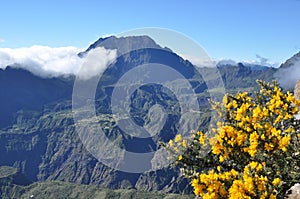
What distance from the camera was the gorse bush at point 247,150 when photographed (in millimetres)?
7832

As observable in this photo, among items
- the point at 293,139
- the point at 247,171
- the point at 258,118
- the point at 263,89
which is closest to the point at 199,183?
the point at 247,171

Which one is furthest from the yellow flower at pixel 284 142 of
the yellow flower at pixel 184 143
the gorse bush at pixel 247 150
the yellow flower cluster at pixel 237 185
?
the yellow flower at pixel 184 143

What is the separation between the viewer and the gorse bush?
7832 millimetres

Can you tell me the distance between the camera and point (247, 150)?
8938 millimetres

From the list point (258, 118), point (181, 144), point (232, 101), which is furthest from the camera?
point (232, 101)

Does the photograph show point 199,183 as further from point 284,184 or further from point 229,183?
A: point 284,184

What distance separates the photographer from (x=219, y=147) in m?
9.14

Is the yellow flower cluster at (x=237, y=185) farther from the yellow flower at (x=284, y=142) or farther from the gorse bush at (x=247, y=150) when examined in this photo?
the yellow flower at (x=284, y=142)

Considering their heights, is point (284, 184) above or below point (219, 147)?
below

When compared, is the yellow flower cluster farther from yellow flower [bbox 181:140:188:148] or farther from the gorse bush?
yellow flower [bbox 181:140:188:148]

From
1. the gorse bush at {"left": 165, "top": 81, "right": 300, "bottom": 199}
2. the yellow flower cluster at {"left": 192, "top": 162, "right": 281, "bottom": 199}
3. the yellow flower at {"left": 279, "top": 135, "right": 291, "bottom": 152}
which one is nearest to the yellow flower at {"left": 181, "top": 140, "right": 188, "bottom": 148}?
the gorse bush at {"left": 165, "top": 81, "right": 300, "bottom": 199}

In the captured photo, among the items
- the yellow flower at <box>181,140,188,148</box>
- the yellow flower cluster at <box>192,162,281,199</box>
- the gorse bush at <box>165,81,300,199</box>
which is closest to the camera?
the yellow flower cluster at <box>192,162,281,199</box>

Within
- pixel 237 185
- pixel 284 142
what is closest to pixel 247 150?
pixel 284 142

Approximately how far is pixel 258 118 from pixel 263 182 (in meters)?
2.14
